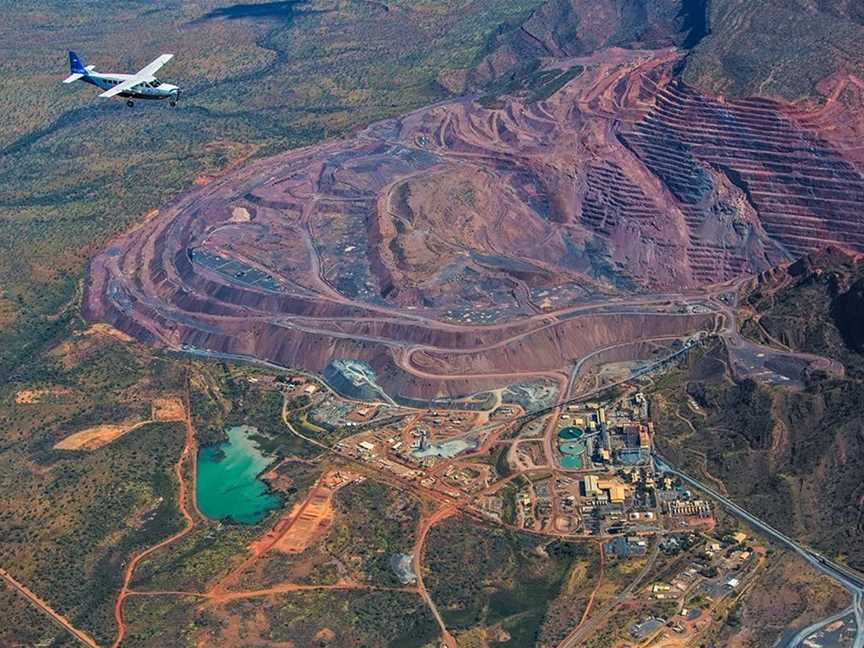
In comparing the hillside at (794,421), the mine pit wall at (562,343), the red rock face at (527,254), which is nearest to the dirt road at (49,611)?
the red rock face at (527,254)

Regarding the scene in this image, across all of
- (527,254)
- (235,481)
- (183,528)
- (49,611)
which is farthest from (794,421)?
(49,611)

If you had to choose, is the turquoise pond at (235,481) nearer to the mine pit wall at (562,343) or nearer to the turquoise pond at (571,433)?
the mine pit wall at (562,343)

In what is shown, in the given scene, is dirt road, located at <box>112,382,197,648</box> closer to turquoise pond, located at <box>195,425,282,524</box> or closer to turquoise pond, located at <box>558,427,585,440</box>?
turquoise pond, located at <box>195,425,282,524</box>

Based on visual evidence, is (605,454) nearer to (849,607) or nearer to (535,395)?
(535,395)

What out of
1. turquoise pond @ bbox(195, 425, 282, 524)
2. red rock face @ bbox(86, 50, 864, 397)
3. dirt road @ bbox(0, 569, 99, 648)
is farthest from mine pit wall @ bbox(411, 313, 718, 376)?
dirt road @ bbox(0, 569, 99, 648)

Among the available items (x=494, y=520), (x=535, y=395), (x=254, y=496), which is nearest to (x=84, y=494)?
(x=254, y=496)

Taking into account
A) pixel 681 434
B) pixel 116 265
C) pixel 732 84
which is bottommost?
pixel 116 265
